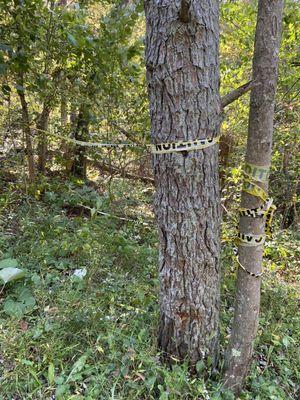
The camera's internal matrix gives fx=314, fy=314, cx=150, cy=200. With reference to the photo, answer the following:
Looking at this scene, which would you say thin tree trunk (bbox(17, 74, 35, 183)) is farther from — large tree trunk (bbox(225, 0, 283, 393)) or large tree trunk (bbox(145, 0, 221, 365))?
large tree trunk (bbox(225, 0, 283, 393))

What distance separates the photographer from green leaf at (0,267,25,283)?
84.9 inches

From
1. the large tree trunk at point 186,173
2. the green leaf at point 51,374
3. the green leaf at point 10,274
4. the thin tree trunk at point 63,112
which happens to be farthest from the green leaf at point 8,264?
the thin tree trunk at point 63,112

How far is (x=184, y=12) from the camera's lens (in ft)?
4.28

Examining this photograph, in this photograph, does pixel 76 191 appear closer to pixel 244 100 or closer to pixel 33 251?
pixel 33 251

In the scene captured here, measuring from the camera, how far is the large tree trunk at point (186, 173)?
1.38m

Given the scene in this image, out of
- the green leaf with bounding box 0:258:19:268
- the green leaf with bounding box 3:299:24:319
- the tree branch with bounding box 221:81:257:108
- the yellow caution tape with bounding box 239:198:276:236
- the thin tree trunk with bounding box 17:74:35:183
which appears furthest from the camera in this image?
the thin tree trunk with bounding box 17:74:35:183

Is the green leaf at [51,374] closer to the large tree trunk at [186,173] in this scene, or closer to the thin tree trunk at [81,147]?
the large tree trunk at [186,173]

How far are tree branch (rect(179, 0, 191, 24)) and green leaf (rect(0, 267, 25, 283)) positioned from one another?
1.89 meters

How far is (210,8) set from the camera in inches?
54.6

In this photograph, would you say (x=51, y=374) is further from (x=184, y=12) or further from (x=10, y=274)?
(x=184, y=12)

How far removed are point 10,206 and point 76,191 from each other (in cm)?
79

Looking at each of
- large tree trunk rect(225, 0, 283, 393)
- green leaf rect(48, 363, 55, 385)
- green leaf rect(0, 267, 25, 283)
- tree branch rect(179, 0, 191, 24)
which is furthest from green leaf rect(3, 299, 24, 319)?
tree branch rect(179, 0, 191, 24)

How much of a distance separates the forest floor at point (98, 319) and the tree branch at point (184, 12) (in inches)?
64.1

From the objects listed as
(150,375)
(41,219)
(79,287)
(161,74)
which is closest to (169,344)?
(150,375)
